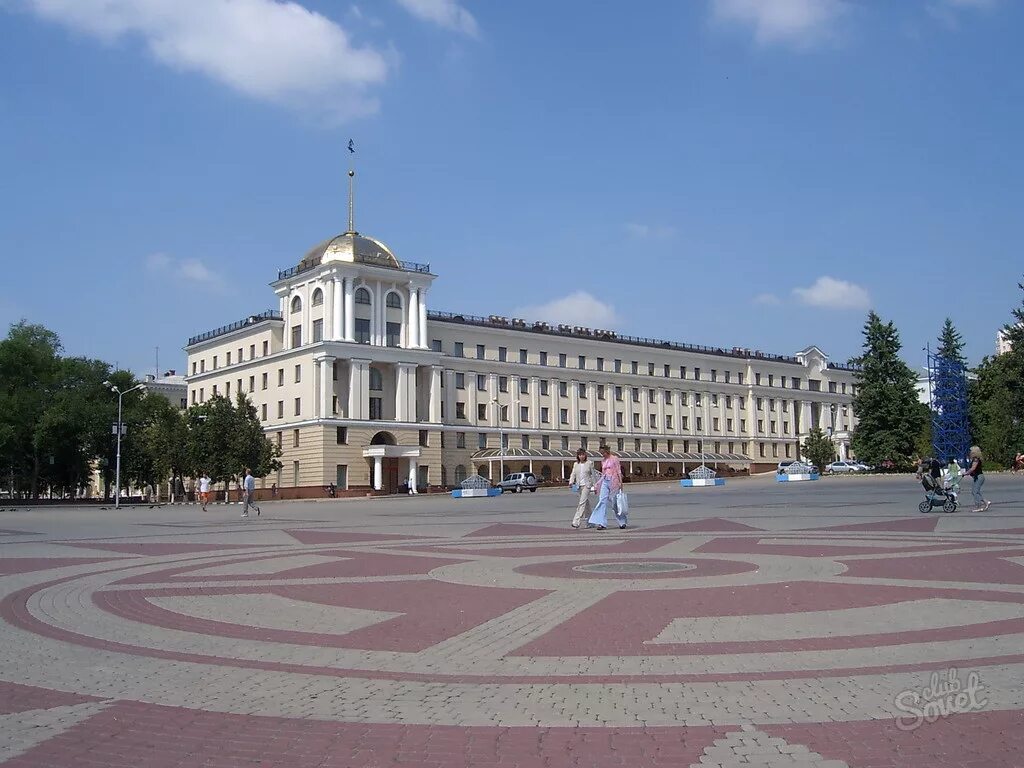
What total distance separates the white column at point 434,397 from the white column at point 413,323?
3.06 metres

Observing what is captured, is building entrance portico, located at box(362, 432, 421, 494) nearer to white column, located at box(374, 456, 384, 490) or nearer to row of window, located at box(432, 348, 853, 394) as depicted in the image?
white column, located at box(374, 456, 384, 490)

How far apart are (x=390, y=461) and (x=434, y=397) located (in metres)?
6.98

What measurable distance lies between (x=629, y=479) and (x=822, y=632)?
80.0 metres

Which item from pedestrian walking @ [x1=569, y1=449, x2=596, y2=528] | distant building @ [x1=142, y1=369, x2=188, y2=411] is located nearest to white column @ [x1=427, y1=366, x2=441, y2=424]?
distant building @ [x1=142, y1=369, x2=188, y2=411]

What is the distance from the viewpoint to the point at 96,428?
3194 inches

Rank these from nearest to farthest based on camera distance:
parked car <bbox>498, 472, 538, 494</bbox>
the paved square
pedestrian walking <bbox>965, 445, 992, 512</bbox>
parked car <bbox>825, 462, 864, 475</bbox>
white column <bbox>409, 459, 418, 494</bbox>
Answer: the paved square
pedestrian walking <bbox>965, 445, 992, 512</bbox>
parked car <bbox>498, 472, 538, 494</bbox>
white column <bbox>409, 459, 418, 494</bbox>
parked car <bbox>825, 462, 864, 475</bbox>

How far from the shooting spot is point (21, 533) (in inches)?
1106

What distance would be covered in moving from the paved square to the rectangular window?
212 feet

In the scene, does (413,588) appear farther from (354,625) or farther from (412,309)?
(412,309)

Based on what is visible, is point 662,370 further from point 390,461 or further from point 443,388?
point 390,461

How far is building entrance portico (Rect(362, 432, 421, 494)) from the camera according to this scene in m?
78.1

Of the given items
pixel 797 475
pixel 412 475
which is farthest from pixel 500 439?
pixel 797 475

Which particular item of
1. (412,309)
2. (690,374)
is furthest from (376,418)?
(690,374)

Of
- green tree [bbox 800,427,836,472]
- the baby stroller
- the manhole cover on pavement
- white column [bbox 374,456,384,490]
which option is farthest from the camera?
green tree [bbox 800,427,836,472]
